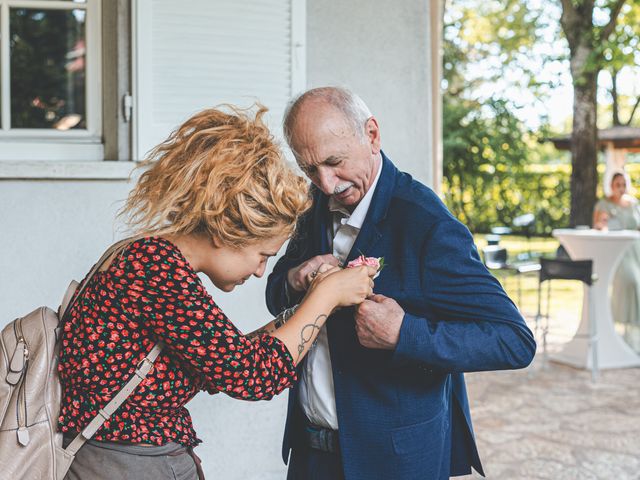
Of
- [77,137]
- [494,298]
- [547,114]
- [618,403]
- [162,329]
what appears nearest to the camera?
[162,329]

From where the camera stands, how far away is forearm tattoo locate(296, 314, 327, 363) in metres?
1.79

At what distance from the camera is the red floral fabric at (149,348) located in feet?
5.29

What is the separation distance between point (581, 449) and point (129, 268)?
422 cm

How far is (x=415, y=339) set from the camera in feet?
6.07

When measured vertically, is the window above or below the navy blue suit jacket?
above

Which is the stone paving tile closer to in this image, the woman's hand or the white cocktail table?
the white cocktail table

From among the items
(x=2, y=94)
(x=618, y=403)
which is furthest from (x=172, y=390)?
(x=618, y=403)

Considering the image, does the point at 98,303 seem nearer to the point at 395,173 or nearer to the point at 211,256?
the point at 211,256

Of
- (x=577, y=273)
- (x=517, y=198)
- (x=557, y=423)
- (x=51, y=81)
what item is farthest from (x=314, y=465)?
(x=517, y=198)

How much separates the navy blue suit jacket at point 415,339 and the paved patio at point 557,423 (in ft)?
9.11

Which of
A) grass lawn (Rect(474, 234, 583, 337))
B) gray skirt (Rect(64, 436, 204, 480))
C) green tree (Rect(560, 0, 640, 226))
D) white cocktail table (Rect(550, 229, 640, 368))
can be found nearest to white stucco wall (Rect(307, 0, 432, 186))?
gray skirt (Rect(64, 436, 204, 480))

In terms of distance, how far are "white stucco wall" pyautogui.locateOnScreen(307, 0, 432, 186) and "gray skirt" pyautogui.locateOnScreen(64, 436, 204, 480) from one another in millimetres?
2468

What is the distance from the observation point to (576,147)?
11.9 m

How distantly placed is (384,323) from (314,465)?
509mm
